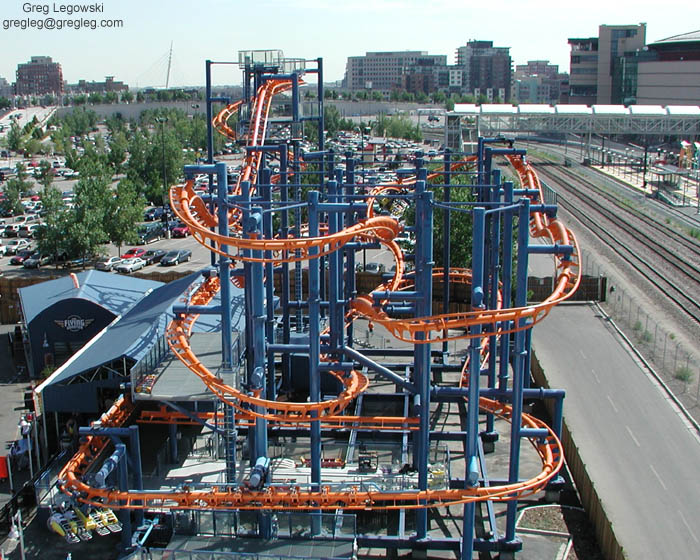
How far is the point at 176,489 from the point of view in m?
19.1

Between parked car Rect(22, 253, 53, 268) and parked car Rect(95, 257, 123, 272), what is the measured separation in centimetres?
270

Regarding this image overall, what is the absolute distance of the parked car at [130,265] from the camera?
1780 inches

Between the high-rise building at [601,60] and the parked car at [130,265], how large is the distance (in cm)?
10629

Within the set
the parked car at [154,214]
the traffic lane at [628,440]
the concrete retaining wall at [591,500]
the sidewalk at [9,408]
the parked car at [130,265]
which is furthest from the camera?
the parked car at [154,214]

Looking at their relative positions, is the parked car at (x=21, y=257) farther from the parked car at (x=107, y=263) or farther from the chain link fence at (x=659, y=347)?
the chain link fence at (x=659, y=347)

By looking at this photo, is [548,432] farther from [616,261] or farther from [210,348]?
[616,261]

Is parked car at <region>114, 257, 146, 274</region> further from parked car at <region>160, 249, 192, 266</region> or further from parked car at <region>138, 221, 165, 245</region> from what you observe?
parked car at <region>138, 221, 165, 245</region>

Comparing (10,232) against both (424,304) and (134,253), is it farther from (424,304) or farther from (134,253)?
(424,304)

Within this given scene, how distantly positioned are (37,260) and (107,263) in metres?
4.32

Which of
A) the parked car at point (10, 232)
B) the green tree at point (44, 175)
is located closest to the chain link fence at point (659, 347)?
the parked car at point (10, 232)

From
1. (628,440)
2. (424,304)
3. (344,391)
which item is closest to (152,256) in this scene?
(344,391)

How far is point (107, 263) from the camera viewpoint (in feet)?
152

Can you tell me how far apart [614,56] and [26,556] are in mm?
133374

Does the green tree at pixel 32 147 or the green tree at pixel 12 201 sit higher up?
the green tree at pixel 32 147
